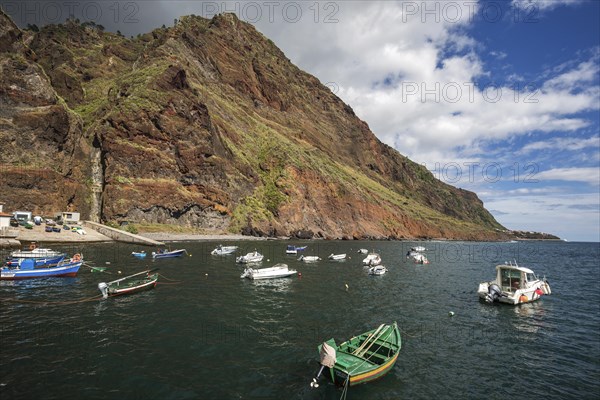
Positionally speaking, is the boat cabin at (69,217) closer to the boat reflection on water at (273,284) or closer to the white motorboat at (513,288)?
the boat reflection on water at (273,284)

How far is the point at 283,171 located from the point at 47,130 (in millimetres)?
79418

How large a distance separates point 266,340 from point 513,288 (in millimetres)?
31345

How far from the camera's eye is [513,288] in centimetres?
3850

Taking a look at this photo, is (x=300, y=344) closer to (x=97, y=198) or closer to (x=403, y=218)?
(x=97, y=198)

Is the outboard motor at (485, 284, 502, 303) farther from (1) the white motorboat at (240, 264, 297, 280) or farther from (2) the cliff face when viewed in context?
(2) the cliff face

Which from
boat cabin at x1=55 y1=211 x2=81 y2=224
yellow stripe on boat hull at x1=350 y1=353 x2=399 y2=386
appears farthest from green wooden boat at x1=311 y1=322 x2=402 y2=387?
boat cabin at x1=55 y1=211 x2=81 y2=224

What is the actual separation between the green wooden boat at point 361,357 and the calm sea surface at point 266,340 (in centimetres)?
77

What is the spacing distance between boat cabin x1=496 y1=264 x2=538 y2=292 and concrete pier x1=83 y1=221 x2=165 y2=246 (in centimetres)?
6729

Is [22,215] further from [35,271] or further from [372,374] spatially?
[372,374]

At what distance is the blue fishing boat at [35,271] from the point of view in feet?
121

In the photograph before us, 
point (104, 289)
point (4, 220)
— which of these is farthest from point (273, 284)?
point (4, 220)

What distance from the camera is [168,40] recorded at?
536 feet

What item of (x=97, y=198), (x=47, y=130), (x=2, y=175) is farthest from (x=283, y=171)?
(x=2, y=175)

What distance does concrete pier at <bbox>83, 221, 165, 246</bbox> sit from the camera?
7788 centimetres
